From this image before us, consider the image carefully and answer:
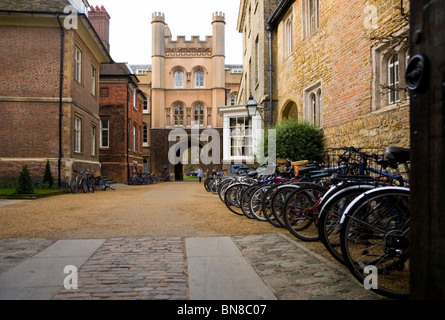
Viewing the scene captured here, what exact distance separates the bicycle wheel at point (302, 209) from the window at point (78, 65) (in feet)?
46.8

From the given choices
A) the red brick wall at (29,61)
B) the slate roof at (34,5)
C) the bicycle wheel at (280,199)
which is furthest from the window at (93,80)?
the bicycle wheel at (280,199)

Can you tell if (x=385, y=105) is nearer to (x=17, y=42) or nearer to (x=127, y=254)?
(x=127, y=254)

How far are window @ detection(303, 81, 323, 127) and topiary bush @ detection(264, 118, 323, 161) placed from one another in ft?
2.96

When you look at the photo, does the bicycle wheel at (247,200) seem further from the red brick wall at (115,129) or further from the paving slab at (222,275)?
the red brick wall at (115,129)

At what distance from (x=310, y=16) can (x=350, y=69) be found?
13.5 ft

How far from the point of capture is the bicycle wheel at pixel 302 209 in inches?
186

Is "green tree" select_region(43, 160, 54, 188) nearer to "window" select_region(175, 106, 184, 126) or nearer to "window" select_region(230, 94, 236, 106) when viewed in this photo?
"window" select_region(175, 106, 184, 126)

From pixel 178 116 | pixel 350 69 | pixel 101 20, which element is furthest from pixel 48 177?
pixel 178 116

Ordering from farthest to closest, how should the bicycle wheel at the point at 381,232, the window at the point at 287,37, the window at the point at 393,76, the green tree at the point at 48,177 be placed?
1. the green tree at the point at 48,177
2. the window at the point at 287,37
3. the window at the point at 393,76
4. the bicycle wheel at the point at 381,232

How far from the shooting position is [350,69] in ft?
28.2

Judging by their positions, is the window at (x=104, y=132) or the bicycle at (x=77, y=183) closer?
the bicycle at (x=77, y=183)

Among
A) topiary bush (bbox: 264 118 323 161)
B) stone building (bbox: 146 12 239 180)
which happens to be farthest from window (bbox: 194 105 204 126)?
topiary bush (bbox: 264 118 323 161)

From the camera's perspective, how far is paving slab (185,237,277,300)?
8.37ft

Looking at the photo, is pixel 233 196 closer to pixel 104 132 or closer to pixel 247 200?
pixel 247 200
